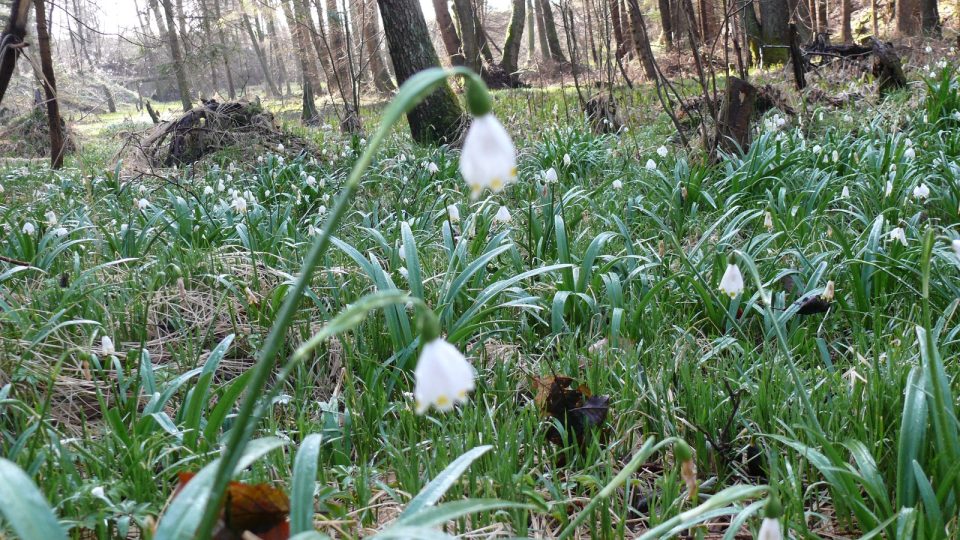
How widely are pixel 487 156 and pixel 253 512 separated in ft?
2.33

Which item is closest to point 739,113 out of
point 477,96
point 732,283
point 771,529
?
point 732,283

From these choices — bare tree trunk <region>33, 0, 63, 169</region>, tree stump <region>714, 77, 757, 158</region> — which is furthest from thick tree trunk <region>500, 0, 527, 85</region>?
bare tree trunk <region>33, 0, 63, 169</region>

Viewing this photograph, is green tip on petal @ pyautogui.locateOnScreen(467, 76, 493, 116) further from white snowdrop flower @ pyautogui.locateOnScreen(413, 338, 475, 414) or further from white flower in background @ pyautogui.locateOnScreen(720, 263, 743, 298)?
white flower in background @ pyautogui.locateOnScreen(720, 263, 743, 298)

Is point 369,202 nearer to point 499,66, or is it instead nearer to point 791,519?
point 791,519

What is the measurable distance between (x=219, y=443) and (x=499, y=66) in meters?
15.9

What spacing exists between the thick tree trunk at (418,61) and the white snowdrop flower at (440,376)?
272 inches

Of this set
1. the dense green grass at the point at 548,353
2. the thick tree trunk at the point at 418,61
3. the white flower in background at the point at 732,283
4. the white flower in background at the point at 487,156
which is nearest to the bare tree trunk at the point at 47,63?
the dense green grass at the point at 548,353

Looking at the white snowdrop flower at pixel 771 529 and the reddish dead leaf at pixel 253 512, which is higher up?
the reddish dead leaf at pixel 253 512

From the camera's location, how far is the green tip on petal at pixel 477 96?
31.5 inches

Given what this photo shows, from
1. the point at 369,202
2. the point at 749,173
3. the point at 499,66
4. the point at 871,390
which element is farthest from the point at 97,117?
the point at 871,390

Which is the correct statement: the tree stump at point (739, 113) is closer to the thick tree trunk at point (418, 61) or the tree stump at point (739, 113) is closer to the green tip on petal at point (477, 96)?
the thick tree trunk at point (418, 61)

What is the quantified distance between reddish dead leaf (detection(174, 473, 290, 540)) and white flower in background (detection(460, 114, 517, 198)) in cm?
62

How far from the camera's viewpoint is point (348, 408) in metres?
2.11

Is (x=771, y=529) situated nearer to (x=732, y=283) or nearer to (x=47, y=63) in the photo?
(x=732, y=283)
